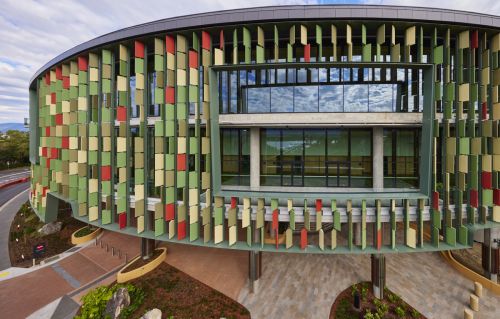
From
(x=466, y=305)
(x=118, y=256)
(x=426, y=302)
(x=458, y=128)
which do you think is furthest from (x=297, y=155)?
(x=118, y=256)

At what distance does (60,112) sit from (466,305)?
35892mm

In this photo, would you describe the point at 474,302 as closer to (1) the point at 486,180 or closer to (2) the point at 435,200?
(2) the point at 435,200

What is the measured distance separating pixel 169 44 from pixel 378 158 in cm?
1632

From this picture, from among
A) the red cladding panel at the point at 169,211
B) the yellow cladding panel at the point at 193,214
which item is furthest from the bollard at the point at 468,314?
the red cladding panel at the point at 169,211

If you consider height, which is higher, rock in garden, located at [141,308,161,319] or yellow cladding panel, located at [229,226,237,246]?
yellow cladding panel, located at [229,226,237,246]

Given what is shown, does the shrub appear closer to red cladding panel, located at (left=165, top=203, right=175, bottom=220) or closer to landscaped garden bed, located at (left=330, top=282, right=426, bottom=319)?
red cladding panel, located at (left=165, top=203, right=175, bottom=220)

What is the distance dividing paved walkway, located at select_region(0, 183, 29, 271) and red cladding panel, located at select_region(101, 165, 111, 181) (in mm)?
13914

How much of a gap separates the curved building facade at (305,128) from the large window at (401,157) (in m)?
0.08

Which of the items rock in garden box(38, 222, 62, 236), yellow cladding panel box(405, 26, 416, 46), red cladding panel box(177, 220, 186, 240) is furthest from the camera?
rock in garden box(38, 222, 62, 236)

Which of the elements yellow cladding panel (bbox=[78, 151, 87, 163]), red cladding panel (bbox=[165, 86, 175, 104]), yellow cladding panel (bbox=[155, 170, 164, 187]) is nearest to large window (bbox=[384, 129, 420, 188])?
red cladding panel (bbox=[165, 86, 175, 104])

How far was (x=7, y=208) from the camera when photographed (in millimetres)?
31938

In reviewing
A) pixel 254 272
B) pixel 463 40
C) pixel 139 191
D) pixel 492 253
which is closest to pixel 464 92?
pixel 463 40

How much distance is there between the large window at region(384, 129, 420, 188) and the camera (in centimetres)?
1528

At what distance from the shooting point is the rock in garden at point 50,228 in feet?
78.8
